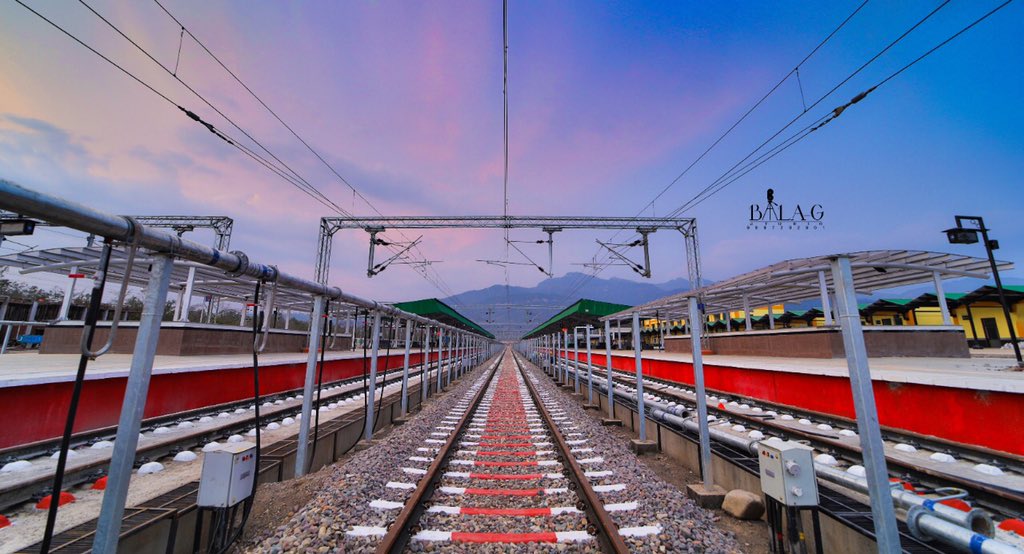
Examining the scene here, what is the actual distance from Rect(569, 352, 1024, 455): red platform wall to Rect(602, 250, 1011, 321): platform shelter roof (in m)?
2.29

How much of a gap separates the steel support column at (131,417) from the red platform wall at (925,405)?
9.19 meters

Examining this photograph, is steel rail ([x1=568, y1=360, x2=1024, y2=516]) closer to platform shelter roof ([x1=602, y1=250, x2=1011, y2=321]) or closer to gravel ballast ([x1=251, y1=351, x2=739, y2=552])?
platform shelter roof ([x1=602, y1=250, x2=1011, y2=321])

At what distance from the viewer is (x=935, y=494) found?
4344 mm

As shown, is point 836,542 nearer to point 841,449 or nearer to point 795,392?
point 841,449

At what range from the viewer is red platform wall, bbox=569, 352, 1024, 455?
5.41m

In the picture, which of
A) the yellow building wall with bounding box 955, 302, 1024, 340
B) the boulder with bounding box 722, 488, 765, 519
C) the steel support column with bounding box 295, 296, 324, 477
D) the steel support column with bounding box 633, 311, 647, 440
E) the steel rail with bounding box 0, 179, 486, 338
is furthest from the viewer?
Result: the yellow building wall with bounding box 955, 302, 1024, 340

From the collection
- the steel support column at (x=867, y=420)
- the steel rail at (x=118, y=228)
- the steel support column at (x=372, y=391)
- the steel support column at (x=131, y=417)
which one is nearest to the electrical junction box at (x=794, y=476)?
the steel support column at (x=867, y=420)

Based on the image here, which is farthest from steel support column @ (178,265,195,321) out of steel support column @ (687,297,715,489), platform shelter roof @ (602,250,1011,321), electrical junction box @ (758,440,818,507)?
electrical junction box @ (758,440,818,507)

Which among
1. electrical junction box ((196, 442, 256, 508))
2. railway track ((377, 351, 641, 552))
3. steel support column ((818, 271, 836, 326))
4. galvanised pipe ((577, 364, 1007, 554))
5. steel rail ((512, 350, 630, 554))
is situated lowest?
railway track ((377, 351, 641, 552))

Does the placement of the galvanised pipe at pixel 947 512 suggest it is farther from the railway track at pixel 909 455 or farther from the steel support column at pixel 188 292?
the steel support column at pixel 188 292

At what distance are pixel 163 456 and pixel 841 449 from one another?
10654 millimetres

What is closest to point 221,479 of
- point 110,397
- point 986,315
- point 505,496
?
point 505,496

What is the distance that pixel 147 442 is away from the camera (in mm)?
5879

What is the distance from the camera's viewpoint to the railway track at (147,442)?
404 cm
